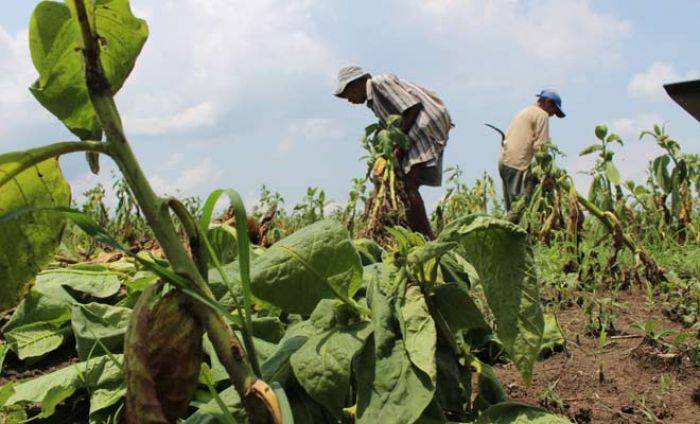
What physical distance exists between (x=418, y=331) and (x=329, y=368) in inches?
6.6

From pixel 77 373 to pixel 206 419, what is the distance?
22.8 inches

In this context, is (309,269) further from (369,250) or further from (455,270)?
(369,250)

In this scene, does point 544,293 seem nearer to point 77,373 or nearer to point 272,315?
point 272,315

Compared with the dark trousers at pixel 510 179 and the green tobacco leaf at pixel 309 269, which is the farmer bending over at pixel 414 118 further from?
the green tobacco leaf at pixel 309 269

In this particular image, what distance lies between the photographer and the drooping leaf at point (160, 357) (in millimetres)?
925

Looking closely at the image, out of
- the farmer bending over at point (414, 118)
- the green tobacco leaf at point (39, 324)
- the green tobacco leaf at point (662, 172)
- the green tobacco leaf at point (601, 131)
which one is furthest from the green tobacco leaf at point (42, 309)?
the green tobacco leaf at point (662, 172)

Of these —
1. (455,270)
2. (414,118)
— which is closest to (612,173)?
(414,118)

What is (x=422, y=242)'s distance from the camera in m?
1.52

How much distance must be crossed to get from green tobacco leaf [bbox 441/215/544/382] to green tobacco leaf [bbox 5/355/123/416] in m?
0.87

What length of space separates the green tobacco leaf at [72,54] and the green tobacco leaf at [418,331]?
0.62m

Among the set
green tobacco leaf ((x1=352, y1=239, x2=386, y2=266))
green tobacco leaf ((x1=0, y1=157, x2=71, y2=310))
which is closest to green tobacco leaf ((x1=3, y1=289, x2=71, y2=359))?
green tobacco leaf ((x1=352, y1=239, x2=386, y2=266))

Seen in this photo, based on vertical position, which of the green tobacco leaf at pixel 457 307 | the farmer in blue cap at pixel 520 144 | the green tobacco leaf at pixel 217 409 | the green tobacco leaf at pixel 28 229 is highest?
the farmer in blue cap at pixel 520 144

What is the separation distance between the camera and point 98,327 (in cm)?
182

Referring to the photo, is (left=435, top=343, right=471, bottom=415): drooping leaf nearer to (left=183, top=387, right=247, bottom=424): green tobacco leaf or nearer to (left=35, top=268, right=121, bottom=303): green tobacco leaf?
(left=183, top=387, right=247, bottom=424): green tobacco leaf
